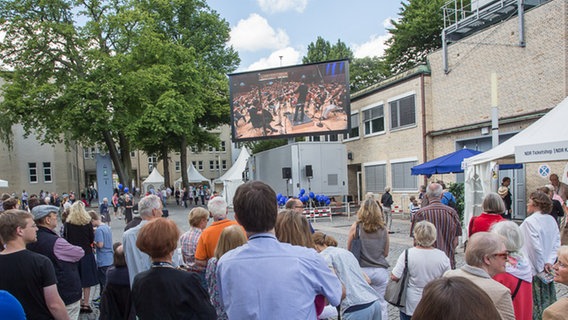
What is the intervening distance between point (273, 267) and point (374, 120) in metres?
22.8

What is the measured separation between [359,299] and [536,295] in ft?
8.75

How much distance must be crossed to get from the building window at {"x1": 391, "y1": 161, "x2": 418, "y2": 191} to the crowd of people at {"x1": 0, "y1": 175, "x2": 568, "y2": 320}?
15.6 m

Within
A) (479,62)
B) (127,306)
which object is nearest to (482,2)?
(479,62)

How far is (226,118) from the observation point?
34.7 m

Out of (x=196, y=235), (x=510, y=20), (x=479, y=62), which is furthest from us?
(x=479, y=62)

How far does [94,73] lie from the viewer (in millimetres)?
25953

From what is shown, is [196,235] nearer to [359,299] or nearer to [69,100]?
[359,299]

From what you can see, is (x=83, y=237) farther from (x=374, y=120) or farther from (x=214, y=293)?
(x=374, y=120)

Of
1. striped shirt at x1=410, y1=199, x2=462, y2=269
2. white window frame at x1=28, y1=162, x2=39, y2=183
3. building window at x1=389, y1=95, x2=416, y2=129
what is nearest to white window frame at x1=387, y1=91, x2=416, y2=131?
building window at x1=389, y1=95, x2=416, y2=129

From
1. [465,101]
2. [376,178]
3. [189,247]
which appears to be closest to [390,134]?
[376,178]

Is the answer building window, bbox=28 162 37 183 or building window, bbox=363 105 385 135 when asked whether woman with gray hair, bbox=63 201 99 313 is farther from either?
building window, bbox=28 162 37 183

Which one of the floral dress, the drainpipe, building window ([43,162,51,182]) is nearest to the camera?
the floral dress

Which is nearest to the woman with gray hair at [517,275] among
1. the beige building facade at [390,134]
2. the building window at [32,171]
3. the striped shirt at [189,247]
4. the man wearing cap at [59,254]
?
the striped shirt at [189,247]

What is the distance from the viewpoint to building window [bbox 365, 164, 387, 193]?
23.0 meters
